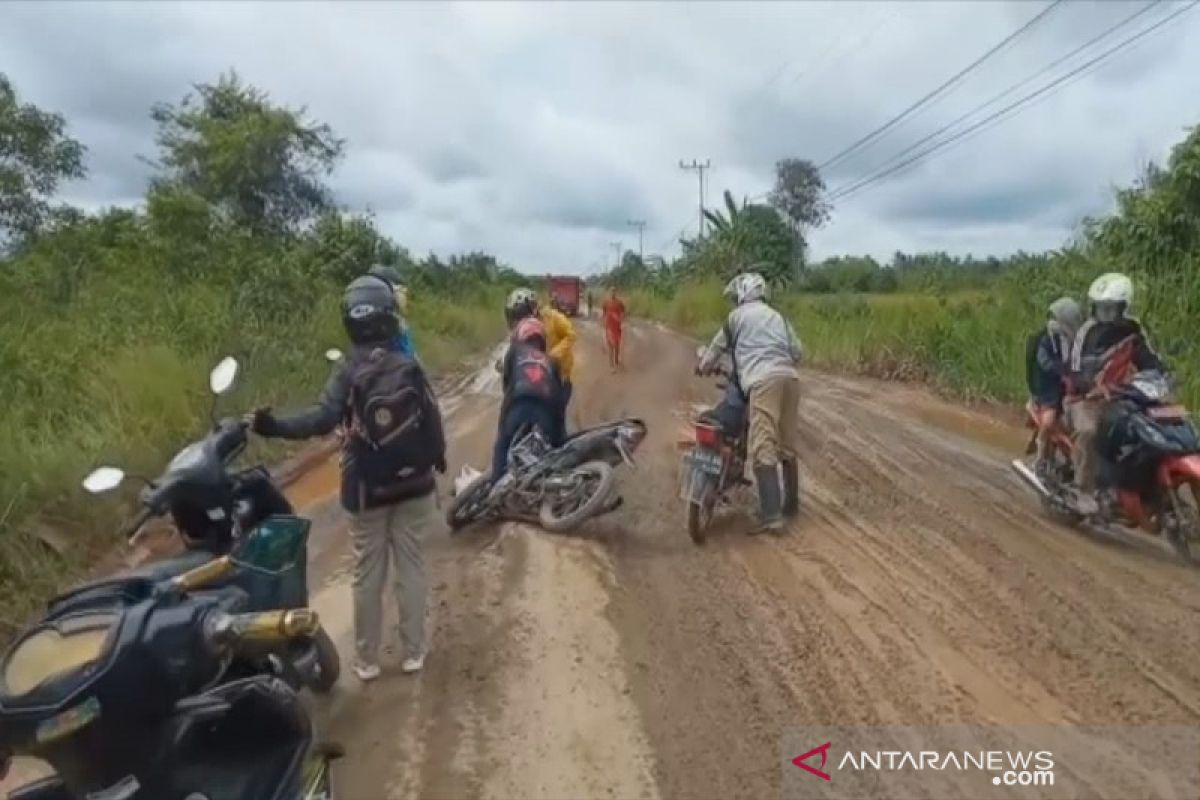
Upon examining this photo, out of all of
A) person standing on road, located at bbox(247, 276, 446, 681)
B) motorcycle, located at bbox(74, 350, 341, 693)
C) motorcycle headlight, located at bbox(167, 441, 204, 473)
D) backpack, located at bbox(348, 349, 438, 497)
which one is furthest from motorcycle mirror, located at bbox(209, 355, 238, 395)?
backpack, located at bbox(348, 349, 438, 497)

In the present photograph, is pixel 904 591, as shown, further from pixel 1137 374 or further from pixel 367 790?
pixel 367 790

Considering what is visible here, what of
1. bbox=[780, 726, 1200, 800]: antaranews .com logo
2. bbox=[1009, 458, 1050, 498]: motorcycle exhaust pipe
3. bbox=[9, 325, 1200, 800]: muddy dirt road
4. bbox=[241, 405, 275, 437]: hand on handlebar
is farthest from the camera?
bbox=[1009, 458, 1050, 498]: motorcycle exhaust pipe

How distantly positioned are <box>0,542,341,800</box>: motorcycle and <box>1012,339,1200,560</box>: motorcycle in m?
5.69

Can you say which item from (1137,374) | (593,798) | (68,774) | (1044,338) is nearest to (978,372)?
(1044,338)

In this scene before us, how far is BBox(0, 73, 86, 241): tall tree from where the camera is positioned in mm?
18547

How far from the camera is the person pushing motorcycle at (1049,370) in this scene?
8125 millimetres

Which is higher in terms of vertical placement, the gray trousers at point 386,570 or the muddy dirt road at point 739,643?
the gray trousers at point 386,570

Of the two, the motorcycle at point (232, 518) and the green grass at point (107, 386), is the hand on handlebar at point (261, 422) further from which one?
the green grass at point (107, 386)

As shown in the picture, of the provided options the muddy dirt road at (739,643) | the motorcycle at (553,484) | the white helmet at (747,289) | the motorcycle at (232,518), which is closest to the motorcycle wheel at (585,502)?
the motorcycle at (553,484)

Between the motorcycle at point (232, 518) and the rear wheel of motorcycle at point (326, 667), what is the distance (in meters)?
0.13

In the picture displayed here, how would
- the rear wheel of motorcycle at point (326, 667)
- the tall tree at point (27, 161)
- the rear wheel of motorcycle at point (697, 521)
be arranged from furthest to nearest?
the tall tree at point (27, 161) < the rear wheel of motorcycle at point (697, 521) < the rear wheel of motorcycle at point (326, 667)

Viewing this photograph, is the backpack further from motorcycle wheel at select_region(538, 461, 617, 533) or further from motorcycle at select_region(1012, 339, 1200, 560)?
motorcycle at select_region(1012, 339, 1200, 560)

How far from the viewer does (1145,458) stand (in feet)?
22.4

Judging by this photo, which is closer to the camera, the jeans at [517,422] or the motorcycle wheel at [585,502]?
the motorcycle wheel at [585,502]
